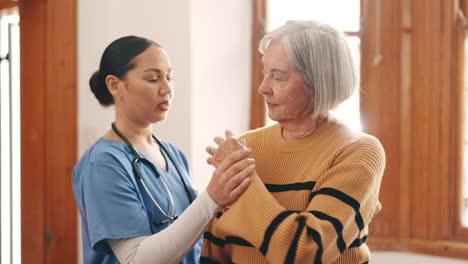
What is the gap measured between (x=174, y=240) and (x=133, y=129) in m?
0.44

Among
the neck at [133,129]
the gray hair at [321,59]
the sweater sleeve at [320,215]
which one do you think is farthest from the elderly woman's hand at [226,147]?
the neck at [133,129]

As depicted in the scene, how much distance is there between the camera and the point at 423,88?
2.29 meters

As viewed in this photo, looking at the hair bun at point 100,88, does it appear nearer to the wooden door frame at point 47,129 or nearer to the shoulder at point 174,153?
the shoulder at point 174,153

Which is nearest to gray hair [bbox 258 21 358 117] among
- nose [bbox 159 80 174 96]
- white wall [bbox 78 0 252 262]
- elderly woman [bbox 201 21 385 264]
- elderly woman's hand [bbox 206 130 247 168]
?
elderly woman [bbox 201 21 385 264]

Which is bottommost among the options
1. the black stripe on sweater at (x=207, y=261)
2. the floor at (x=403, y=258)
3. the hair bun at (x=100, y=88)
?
the floor at (x=403, y=258)

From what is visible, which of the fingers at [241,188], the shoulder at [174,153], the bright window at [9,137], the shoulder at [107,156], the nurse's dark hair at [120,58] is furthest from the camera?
the bright window at [9,137]

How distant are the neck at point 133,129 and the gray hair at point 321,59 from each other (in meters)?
0.60

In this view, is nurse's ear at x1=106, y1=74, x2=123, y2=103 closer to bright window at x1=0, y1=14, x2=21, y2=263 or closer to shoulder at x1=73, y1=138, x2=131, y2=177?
shoulder at x1=73, y1=138, x2=131, y2=177

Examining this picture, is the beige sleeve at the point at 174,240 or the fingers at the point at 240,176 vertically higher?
the fingers at the point at 240,176

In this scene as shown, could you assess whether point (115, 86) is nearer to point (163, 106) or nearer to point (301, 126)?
point (163, 106)

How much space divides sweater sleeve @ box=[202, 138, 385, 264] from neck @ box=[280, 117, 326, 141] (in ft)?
0.47

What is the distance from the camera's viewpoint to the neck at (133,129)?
1.61 metres

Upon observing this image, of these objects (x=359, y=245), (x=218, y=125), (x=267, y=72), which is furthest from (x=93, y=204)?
(x=218, y=125)

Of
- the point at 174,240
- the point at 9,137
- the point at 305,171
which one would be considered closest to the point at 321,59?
the point at 305,171
